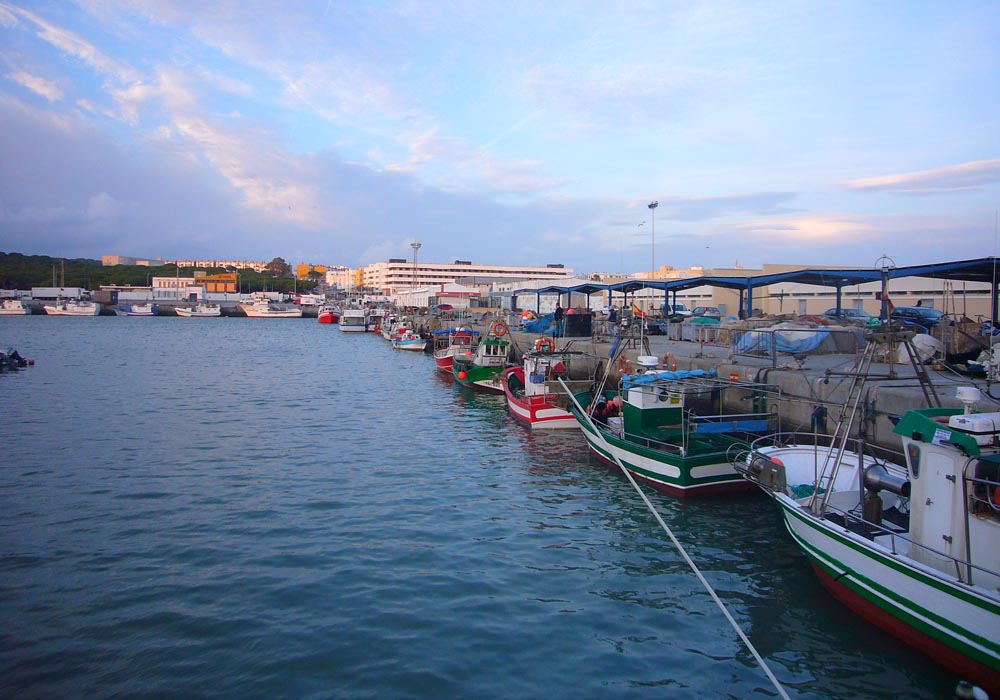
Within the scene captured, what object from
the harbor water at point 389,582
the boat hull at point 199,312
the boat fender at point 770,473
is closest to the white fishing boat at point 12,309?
the boat hull at point 199,312

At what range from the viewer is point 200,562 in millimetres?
10875

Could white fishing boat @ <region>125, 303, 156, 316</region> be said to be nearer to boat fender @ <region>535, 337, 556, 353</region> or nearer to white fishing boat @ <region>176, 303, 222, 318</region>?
white fishing boat @ <region>176, 303, 222, 318</region>

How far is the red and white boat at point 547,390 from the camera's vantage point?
73.9 feet

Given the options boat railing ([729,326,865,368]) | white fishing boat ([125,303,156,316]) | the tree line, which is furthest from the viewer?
the tree line

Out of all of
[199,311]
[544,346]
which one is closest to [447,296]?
[199,311]

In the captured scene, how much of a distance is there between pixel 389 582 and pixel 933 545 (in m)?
7.47

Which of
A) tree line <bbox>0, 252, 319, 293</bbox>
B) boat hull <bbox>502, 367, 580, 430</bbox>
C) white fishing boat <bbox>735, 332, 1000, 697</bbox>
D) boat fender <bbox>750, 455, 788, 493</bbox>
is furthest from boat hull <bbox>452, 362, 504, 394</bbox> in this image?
tree line <bbox>0, 252, 319, 293</bbox>

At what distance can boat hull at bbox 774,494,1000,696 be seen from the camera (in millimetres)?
7078

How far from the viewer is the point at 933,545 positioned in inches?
315

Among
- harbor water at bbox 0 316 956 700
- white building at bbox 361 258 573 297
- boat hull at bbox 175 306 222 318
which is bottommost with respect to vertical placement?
harbor water at bbox 0 316 956 700

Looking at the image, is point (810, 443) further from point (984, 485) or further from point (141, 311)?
point (141, 311)

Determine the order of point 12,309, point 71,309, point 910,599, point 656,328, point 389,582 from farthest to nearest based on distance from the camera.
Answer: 1. point 71,309
2. point 12,309
3. point 656,328
4. point 389,582
5. point 910,599

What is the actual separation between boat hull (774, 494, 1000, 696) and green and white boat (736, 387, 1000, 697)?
0.5 inches

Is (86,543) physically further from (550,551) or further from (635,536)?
(635,536)
